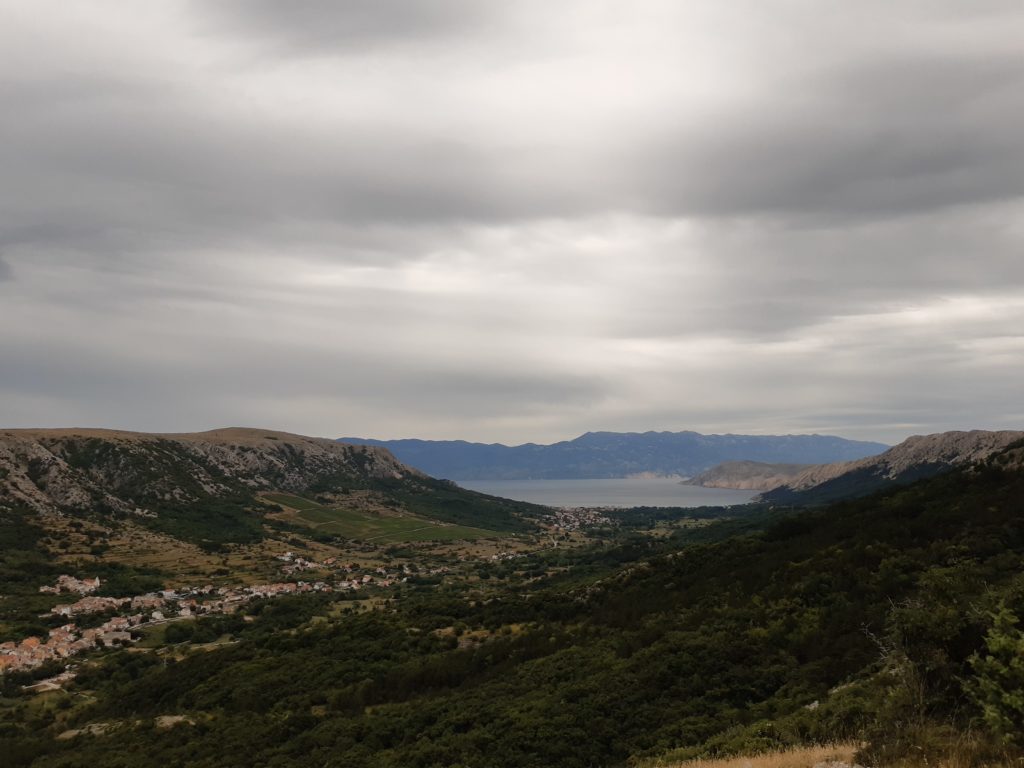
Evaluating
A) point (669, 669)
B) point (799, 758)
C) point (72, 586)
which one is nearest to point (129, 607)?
point (72, 586)

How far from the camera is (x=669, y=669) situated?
98.3ft

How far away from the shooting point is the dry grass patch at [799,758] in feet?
42.8

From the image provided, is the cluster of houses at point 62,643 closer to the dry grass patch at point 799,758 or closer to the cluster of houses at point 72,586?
the cluster of houses at point 72,586

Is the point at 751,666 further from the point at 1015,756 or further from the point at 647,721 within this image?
the point at 1015,756

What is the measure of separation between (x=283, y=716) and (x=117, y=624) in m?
69.8

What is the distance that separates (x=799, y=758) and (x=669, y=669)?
17.4m

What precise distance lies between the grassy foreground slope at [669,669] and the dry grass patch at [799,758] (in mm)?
630

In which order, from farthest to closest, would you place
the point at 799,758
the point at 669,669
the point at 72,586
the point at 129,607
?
1. the point at 72,586
2. the point at 129,607
3. the point at 669,669
4. the point at 799,758

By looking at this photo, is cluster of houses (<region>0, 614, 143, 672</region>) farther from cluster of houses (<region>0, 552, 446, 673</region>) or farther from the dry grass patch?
the dry grass patch

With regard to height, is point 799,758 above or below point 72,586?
above

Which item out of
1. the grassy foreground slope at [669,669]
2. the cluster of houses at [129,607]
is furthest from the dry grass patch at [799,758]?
the cluster of houses at [129,607]

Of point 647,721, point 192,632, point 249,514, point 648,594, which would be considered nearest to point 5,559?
point 192,632

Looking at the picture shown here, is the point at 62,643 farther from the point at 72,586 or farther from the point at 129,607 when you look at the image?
the point at 72,586

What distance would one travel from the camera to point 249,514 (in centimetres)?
18875
